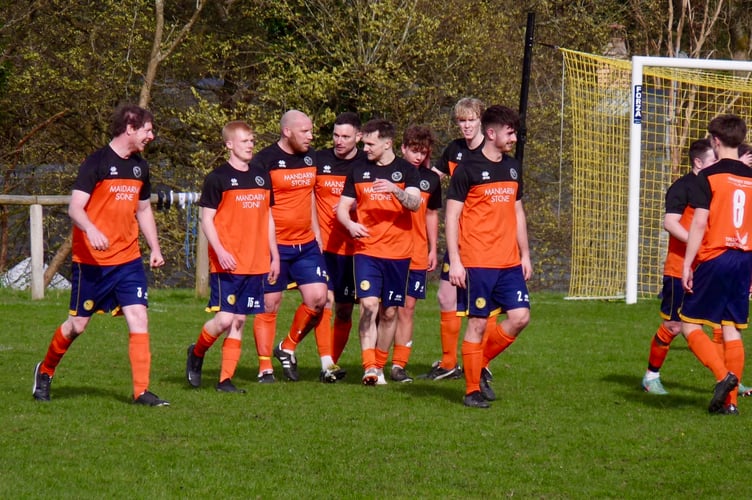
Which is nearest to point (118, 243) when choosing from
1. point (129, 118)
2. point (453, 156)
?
point (129, 118)

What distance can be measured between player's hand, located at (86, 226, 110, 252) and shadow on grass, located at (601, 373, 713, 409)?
387cm

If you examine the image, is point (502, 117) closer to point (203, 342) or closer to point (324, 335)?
point (324, 335)

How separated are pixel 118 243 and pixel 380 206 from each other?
2159mm

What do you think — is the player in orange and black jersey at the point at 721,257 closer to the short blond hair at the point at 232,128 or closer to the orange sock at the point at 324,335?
the orange sock at the point at 324,335

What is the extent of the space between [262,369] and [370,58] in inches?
458

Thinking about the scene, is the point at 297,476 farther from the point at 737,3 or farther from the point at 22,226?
the point at 737,3

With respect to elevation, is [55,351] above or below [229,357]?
above

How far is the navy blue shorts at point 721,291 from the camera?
7.95 metres

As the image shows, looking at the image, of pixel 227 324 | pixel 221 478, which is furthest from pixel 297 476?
pixel 227 324

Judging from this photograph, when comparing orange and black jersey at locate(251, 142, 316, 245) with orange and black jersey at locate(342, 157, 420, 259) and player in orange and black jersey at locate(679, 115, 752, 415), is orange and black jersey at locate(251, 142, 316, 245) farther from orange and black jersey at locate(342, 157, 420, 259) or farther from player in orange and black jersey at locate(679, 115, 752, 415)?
player in orange and black jersey at locate(679, 115, 752, 415)

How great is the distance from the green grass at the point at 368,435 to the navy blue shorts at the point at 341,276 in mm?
698

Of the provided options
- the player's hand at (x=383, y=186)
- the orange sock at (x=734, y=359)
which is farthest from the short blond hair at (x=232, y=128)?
the orange sock at (x=734, y=359)

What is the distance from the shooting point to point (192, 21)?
20297 mm

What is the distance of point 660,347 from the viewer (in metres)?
8.99
